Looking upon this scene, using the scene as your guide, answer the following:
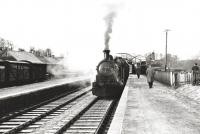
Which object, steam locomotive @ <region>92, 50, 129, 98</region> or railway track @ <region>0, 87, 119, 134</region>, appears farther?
steam locomotive @ <region>92, 50, 129, 98</region>

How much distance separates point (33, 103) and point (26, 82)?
42.3 feet

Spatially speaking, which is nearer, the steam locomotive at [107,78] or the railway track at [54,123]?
the railway track at [54,123]

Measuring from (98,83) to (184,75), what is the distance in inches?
334

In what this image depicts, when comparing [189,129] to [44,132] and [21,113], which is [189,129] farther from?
[21,113]

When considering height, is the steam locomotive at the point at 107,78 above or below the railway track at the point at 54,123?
above

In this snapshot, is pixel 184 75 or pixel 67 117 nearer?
pixel 67 117

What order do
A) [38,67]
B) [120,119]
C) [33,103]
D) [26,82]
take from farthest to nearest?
[38,67]
[26,82]
[33,103]
[120,119]

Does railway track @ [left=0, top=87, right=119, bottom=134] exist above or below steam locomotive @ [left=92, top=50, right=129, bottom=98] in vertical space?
below

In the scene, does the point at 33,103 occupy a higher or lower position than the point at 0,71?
lower

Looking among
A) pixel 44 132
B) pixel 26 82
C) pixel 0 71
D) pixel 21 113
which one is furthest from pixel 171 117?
pixel 26 82

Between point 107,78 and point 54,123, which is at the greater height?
point 107,78

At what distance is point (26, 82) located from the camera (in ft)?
92.0

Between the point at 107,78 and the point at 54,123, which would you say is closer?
the point at 54,123

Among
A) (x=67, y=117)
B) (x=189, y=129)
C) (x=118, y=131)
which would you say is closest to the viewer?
(x=118, y=131)
